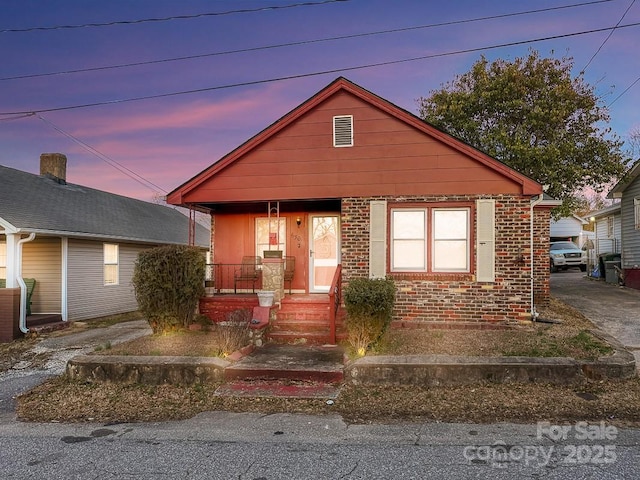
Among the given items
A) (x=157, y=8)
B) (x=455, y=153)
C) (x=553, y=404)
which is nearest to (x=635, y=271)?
(x=455, y=153)

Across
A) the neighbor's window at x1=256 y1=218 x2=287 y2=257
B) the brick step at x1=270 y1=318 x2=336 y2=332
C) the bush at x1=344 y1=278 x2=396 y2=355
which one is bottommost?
the brick step at x1=270 y1=318 x2=336 y2=332

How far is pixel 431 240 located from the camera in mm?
9594

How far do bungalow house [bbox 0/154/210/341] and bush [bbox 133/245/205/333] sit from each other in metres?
→ 3.00

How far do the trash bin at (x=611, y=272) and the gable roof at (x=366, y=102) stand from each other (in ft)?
39.7

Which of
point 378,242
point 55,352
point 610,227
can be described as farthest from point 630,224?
point 55,352

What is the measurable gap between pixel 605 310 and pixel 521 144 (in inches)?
321

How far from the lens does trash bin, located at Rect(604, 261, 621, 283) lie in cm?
1842

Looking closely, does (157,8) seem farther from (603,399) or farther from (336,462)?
(603,399)

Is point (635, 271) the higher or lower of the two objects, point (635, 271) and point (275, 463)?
the higher

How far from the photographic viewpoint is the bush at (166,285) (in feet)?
28.8

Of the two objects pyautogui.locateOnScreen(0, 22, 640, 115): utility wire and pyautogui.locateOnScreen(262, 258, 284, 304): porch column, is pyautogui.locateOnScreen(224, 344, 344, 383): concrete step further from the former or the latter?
pyautogui.locateOnScreen(0, 22, 640, 115): utility wire

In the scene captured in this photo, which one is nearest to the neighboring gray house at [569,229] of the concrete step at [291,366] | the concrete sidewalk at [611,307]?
the concrete sidewalk at [611,307]

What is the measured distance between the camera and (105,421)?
17.3ft

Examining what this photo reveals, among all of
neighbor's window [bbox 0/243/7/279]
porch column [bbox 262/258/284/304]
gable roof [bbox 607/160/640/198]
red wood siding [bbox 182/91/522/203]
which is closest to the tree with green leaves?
gable roof [bbox 607/160/640/198]
